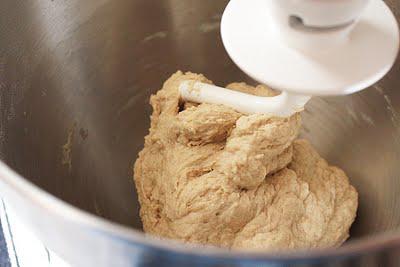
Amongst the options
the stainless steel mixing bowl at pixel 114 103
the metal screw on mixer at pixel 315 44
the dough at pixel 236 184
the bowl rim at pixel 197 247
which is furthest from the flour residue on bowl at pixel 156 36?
the bowl rim at pixel 197 247

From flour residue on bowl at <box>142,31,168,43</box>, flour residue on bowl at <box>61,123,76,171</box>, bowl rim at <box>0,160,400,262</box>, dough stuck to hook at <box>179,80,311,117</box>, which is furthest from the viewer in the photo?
flour residue on bowl at <box>142,31,168,43</box>

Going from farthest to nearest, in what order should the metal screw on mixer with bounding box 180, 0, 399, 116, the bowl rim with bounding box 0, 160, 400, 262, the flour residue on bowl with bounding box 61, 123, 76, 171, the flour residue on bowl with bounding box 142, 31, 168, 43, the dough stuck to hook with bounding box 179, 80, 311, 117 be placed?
the flour residue on bowl with bounding box 142, 31, 168, 43 → the flour residue on bowl with bounding box 61, 123, 76, 171 → the dough stuck to hook with bounding box 179, 80, 311, 117 → the metal screw on mixer with bounding box 180, 0, 399, 116 → the bowl rim with bounding box 0, 160, 400, 262

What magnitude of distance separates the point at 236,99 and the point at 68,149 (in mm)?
285

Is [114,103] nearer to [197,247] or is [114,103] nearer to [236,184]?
[236,184]

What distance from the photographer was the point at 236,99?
0.93 metres

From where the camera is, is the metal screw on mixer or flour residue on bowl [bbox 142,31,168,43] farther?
flour residue on bowl [bbox 142,31,168,43]

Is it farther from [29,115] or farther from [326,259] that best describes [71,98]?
[326,259]

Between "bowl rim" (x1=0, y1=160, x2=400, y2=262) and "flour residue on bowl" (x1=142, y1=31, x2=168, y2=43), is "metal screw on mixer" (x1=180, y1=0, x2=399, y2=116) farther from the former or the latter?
"flour residue on bowl" (x1=142, y1=31, x2=168, y2=43)

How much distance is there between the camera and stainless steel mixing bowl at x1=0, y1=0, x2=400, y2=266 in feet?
2.85

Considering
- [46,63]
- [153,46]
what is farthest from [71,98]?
[153,46]

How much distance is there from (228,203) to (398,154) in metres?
0.29

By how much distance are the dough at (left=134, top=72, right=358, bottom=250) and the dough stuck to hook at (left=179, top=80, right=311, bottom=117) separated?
0.04 feet

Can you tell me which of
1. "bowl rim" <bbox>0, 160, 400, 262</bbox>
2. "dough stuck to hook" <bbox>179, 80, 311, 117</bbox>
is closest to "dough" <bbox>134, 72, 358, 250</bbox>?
"dough stuck to hook" <bbox>179, 80, 311, 117</bbox>

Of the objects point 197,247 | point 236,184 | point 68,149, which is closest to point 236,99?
point 236,184
